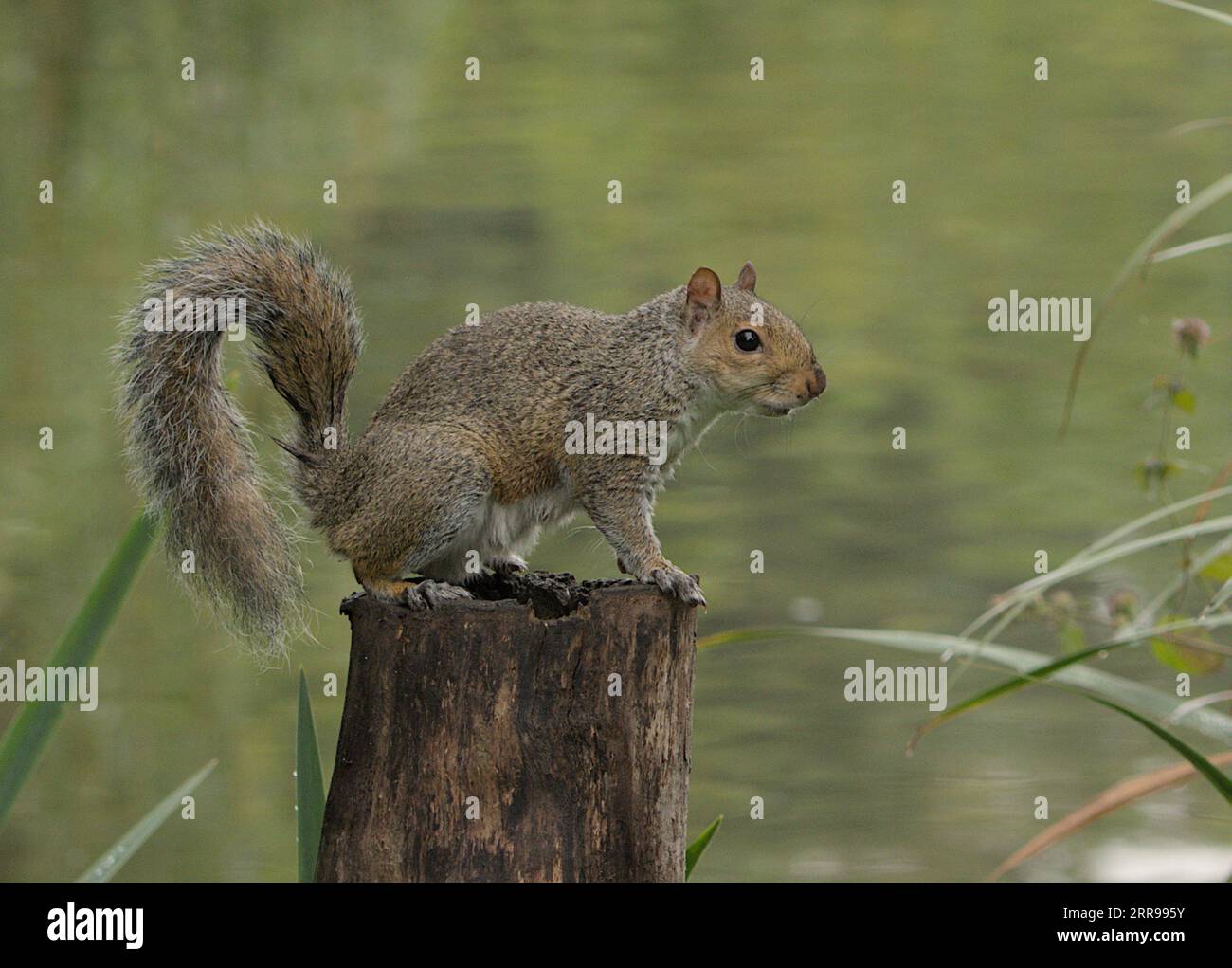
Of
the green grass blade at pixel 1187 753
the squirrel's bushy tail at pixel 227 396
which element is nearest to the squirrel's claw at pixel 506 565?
the squirrel's bushy tail at pixel 227 396

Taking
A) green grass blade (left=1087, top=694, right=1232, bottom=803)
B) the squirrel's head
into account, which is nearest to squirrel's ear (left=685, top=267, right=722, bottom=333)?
the squirrel's head

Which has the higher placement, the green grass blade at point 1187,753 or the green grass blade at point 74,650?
the green grass blade at point 74,650

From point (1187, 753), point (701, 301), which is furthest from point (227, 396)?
point (1187, 753)

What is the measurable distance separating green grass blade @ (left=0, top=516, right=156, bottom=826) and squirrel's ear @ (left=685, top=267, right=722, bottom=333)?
0.87m

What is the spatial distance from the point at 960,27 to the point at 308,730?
25.5 ft

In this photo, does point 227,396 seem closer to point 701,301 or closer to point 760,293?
point 701,301

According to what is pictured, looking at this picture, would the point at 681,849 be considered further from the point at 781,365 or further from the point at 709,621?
the point at 709,621

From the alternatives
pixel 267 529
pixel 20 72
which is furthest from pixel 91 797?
pixel 267 529

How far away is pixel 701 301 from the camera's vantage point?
101 inches

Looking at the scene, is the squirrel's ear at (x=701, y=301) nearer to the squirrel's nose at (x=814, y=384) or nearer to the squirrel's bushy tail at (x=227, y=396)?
the squirrel's nose at (x=814, y=384)

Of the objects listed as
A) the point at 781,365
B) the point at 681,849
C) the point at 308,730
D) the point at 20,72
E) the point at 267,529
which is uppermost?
the point at 20,72

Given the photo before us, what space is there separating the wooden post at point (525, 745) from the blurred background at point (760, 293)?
8.15 feet

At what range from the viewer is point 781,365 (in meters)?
2.53

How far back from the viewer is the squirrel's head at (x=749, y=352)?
99.7 inches
